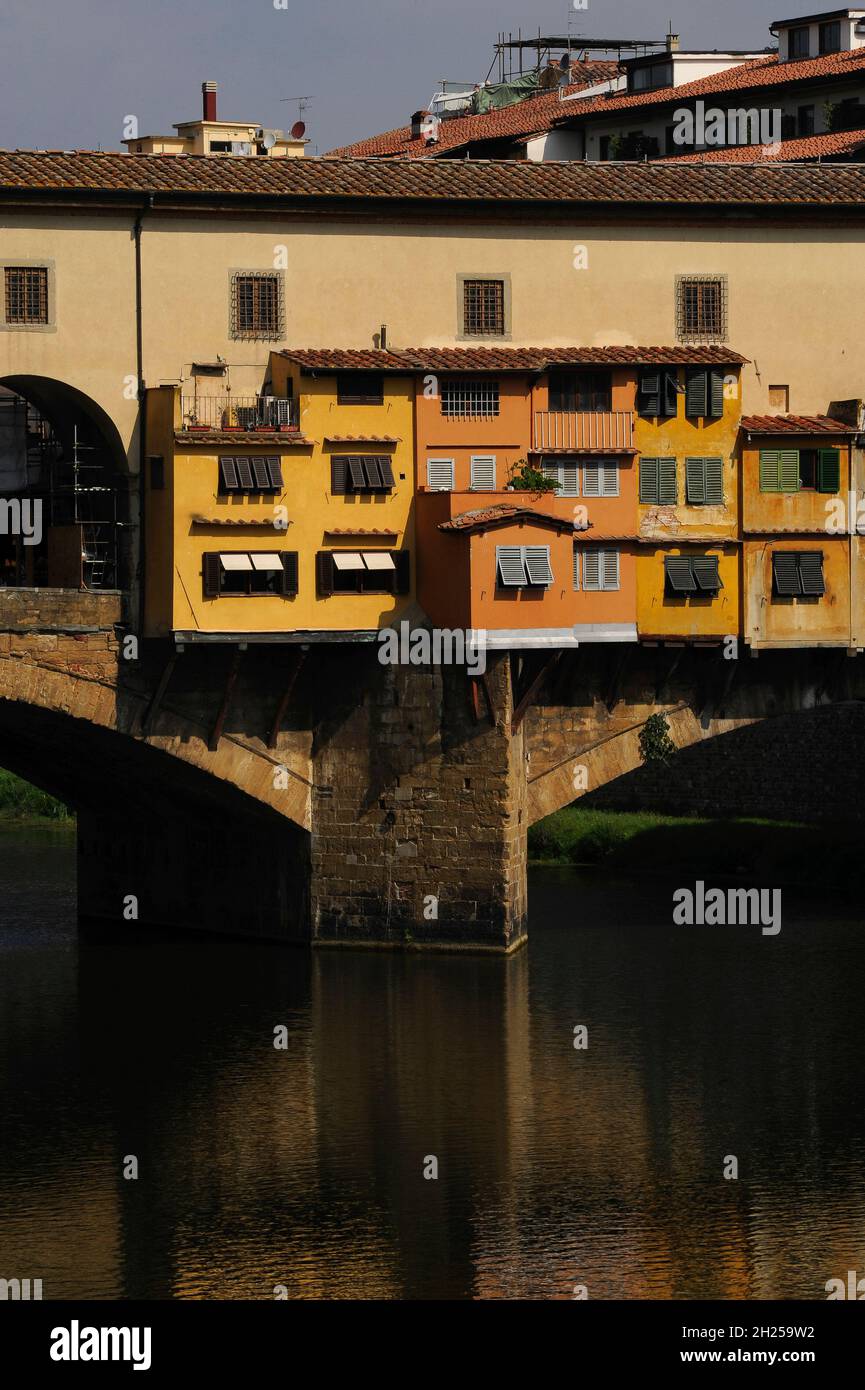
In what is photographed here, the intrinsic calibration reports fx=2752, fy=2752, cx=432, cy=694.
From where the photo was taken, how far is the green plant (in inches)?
2095

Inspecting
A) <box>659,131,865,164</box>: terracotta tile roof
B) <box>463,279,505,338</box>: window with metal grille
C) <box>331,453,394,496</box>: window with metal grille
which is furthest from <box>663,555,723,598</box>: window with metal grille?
<box>659,131,865,164</box>: terracotta tile roof

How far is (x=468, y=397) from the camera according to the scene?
166ft

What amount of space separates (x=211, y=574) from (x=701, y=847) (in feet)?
61.1

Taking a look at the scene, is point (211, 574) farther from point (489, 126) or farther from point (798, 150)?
point (489, 126)

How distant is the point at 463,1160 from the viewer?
129 ft

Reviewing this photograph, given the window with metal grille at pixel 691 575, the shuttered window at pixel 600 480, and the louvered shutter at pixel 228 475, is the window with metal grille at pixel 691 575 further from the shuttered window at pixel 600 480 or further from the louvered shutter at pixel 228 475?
the louvered shutter at pixel 228 475

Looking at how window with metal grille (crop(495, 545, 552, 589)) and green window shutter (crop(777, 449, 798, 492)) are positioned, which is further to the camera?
green window shutter (crop(777, 449, 798, 492))

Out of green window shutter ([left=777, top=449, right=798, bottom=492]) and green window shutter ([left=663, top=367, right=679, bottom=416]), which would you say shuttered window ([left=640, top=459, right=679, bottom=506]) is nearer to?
green window shutter ([left=663, top=367, right=679, bottom=416])

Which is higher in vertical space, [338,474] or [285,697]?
[338,474]

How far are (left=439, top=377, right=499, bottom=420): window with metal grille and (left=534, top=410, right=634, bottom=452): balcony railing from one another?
104 centimetres

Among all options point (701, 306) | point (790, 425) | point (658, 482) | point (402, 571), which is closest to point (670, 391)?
point (658, 482)

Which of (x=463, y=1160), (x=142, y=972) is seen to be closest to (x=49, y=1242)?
(x=463, y=1160)

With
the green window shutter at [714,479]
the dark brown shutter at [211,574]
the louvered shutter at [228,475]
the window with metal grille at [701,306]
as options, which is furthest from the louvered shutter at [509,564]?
the window with metal grille at [701,306]
